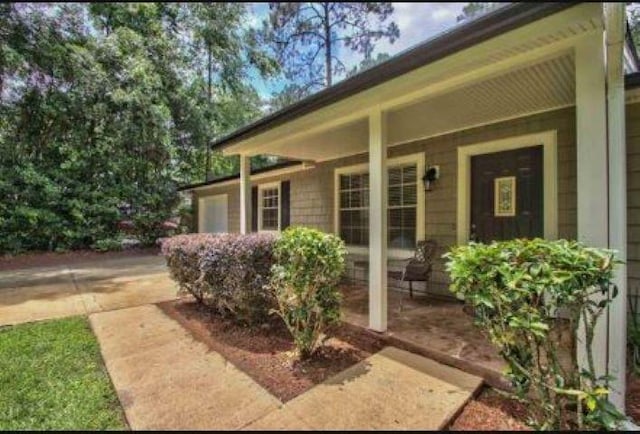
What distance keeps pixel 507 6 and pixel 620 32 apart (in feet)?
3.00

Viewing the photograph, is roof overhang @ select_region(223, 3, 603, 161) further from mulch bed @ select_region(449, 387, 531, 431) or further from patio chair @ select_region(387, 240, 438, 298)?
mulch bed @ select_region(449, 387, 531, 431)

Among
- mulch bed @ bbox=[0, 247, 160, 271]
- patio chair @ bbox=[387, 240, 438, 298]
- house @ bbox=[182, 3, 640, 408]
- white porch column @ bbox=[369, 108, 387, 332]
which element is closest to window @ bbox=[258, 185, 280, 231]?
house @ bbox=[182, 3, 640, 408]

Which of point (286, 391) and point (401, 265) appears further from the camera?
point (401, 265)

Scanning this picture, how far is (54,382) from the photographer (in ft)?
10.3

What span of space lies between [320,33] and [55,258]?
34.0 ft

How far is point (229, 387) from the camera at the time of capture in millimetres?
2930

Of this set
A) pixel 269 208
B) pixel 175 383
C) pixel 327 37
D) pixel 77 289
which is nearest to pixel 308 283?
pixel 175 383

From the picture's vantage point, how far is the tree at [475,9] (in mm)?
2348

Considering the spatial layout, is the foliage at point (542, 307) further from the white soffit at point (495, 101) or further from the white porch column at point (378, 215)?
the white soffit at point (495, 101)

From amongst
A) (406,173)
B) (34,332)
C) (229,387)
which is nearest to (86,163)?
(34,332)

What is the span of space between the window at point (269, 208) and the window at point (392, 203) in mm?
2275

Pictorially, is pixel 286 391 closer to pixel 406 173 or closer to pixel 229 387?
pixel 229 387

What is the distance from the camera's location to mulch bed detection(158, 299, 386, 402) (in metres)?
3.05

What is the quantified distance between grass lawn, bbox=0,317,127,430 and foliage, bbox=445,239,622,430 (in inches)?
100
